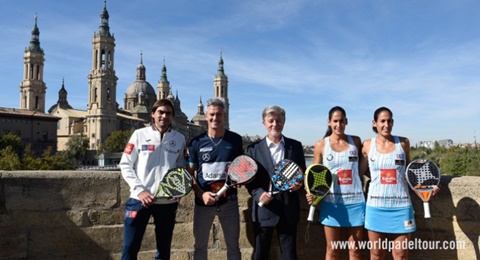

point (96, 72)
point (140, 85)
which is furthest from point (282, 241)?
point (140, 85)

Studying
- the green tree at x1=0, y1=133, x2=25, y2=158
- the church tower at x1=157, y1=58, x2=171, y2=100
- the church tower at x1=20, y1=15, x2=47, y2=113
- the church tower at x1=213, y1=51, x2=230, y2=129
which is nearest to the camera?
the green tree at x1=0, y1=133, x2=25, y2=158

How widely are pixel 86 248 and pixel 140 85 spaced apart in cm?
11331

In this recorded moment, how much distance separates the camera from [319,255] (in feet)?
15.6

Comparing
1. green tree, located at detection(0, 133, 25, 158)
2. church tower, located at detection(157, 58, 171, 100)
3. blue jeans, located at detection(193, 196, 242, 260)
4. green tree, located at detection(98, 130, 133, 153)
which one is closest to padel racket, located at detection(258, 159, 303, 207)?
blue jeans, located at detection(193, 196, 242, 260)

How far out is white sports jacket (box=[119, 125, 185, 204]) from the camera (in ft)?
12.1

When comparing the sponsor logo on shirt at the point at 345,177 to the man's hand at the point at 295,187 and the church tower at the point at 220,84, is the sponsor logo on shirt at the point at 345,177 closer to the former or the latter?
the man's hand at the point at 295,187

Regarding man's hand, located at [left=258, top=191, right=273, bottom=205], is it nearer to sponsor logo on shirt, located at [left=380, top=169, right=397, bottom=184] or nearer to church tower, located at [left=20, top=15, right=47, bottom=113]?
sponsor logo on shirt, located at [left=380, top=169, right=397, bottom=184]

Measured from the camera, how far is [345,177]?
3.89 m

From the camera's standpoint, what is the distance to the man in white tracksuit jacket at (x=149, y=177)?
3.67 metres

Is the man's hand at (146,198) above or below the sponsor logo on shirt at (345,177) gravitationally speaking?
below

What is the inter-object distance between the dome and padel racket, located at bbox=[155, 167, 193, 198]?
111049 mm

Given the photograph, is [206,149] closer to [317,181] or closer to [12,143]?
[317,181]

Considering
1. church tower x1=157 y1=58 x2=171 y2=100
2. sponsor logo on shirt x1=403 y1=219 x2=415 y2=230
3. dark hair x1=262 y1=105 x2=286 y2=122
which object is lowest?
sponsor logo on shirt x1=403 y1=219 x2=415 y2=230

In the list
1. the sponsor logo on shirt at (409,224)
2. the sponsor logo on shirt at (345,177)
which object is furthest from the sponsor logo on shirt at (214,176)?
the sponsor logo on shirt at (409,224)
